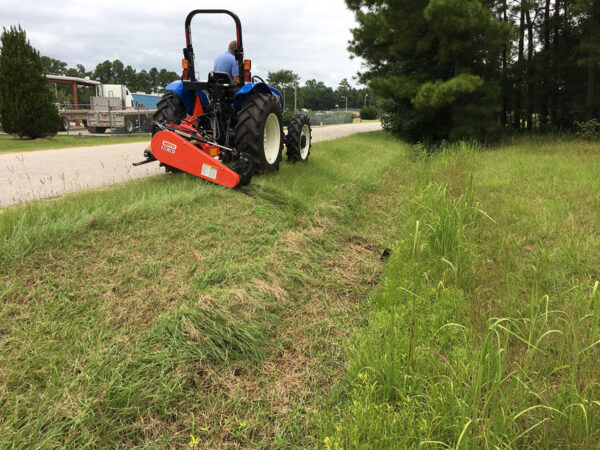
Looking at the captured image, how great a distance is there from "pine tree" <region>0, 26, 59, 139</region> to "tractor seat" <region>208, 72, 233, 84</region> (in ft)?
41.4

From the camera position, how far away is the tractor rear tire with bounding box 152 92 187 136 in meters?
5.35

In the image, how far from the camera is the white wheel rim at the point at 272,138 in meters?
5.84

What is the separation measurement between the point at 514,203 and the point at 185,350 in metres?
5.11

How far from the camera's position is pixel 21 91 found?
46.4 ft

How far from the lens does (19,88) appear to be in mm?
14203

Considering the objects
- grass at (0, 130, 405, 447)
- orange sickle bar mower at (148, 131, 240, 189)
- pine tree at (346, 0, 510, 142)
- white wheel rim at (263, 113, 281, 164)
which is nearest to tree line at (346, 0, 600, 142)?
pine tree at (346, 0, 510, 142)

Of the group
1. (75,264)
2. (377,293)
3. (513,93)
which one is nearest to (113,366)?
(75,264)

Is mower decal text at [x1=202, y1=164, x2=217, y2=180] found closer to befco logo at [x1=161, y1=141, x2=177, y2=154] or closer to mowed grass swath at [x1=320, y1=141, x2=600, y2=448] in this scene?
befco logo at [x1=161, y1=141, x2=177, y2=154]

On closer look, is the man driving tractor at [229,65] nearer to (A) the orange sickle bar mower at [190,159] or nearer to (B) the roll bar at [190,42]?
(B) the roll bar at [190,42]

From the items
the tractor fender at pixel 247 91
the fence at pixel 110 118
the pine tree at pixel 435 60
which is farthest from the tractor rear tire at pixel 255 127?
the fence at pixel 110 118

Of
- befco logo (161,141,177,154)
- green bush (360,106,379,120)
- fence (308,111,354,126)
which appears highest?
green bush (360,106,379,120)

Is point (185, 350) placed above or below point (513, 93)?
below

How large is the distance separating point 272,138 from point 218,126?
94cm

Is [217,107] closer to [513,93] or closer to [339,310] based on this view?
[339,310]
